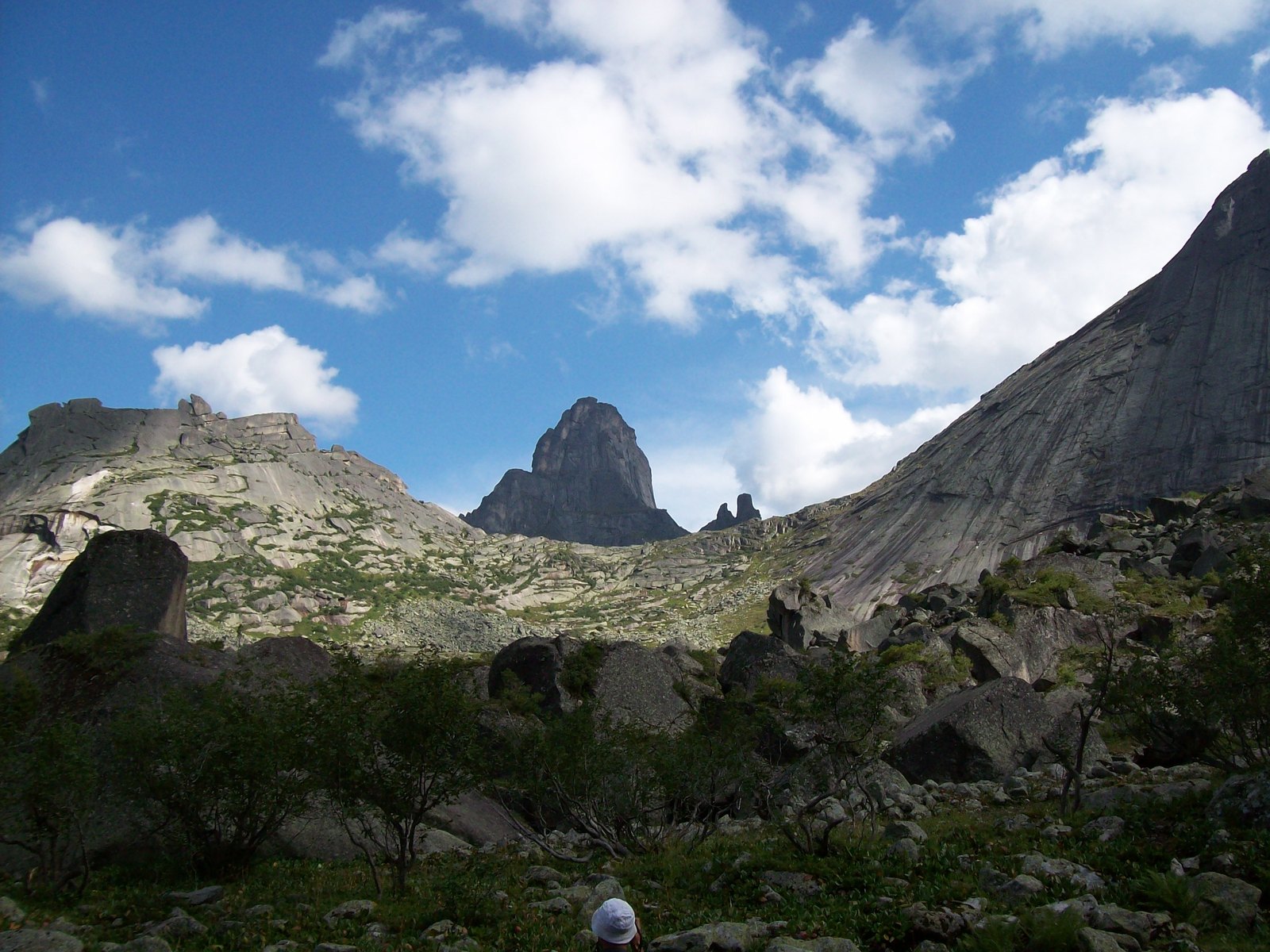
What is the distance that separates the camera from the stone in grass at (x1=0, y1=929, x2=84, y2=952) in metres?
10.5

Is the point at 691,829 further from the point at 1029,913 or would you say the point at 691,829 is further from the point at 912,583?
the point at 912,583

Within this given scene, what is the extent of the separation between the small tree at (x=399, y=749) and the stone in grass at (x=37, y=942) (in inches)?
211

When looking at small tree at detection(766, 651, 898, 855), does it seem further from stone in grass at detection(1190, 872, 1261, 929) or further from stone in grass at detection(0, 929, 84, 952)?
stone in grass at detection(0, 929, 84, 952)

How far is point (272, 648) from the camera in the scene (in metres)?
34.2

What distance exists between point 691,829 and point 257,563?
16002cm

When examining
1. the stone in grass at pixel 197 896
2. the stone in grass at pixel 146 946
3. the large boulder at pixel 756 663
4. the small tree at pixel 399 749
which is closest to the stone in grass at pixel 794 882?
the small tree at pixel 399 749

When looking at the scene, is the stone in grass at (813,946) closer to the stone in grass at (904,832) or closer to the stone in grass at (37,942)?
the stone in grass at (904,832)

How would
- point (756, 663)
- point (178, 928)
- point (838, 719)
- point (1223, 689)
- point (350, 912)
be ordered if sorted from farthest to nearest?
point (756, 663), point (838, 719), point (1223, 689), point (350, 912), point (178, 928)

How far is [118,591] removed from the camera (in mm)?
31391

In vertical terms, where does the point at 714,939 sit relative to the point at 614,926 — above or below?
below

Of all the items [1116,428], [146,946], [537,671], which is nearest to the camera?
[146,946]

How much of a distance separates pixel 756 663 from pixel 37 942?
101 feet

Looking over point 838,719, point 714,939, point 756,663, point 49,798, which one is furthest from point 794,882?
point 756,663

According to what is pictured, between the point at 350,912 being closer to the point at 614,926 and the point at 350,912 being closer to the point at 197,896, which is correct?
the point at 197,896
